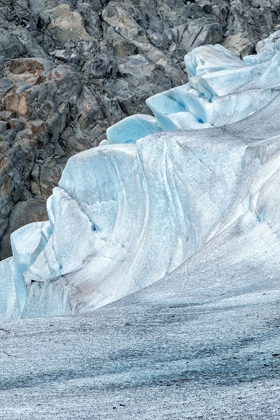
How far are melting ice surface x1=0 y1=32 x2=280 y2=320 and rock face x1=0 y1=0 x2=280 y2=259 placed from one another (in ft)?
28.5

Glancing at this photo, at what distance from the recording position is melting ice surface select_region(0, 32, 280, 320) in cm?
573

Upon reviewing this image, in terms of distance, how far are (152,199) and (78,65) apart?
17840 mm

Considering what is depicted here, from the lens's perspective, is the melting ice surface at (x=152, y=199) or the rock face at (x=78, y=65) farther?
the rock face at (x=78, y=65)

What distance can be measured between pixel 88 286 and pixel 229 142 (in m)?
2.38

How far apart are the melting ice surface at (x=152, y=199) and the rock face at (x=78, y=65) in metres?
8.69

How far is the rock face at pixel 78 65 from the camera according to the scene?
19.8 metres

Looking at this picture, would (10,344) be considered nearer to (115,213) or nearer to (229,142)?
(229,142)

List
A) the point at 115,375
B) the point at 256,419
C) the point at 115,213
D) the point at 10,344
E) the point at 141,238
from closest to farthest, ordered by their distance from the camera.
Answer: the point at 256,419 → the point at 115,375 → the point at 10,344 → the point at 141,238 → the point at 115,213

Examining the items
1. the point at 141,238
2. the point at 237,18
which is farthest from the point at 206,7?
the point at 141,238

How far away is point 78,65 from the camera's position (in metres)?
23.8

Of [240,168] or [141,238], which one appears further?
[141,238]

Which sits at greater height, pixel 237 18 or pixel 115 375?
pixel 115 375

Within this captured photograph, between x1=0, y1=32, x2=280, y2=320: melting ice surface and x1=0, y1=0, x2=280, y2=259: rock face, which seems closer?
x1=0, y1=32, x2=280, y2=320: melting ice surface

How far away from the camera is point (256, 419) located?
1.91 meters
